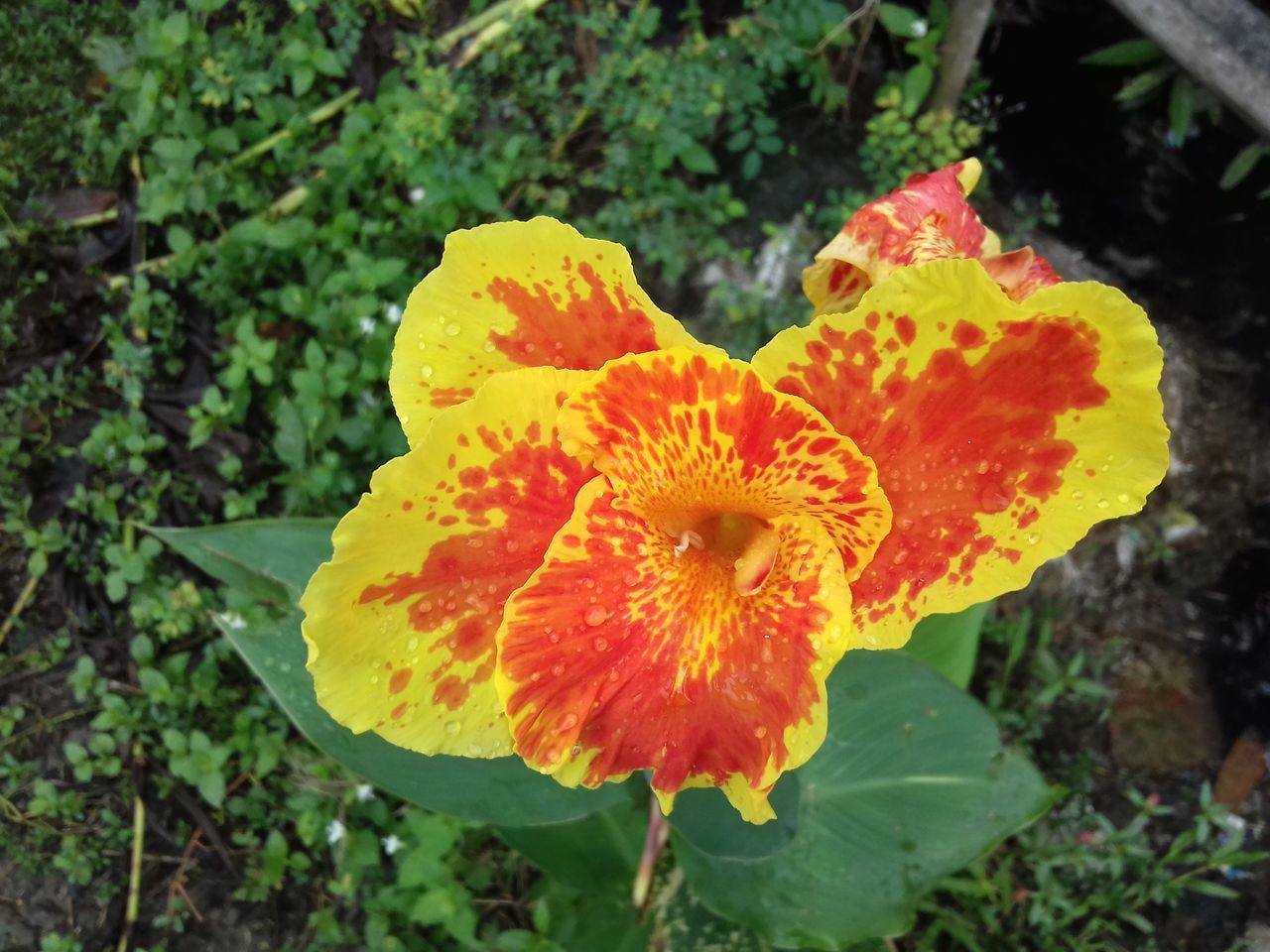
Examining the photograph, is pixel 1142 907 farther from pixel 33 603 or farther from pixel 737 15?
pixel 33 603

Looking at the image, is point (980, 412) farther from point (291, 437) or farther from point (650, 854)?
point (291, 437)

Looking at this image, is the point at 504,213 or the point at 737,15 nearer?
the point at 504,213

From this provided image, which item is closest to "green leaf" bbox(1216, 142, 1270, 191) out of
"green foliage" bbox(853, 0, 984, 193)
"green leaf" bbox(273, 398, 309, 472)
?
"green foliage" bbox(853, 0, 984, 193)

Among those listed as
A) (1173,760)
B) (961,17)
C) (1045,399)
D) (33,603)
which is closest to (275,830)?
(33,603)

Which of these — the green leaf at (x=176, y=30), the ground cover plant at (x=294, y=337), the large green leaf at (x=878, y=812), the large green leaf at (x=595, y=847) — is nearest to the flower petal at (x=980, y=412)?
the large green leaf at (x=878, y=812)

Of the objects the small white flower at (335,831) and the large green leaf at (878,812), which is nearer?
the large green leaf at (878,812)

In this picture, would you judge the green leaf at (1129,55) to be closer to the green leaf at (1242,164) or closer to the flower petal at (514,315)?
the green leaf at (1242,164)

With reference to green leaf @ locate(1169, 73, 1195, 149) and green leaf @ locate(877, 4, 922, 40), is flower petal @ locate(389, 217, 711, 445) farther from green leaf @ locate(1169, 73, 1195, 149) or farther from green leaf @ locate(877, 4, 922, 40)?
green leaf @ locate(1169, 73, 1195, 149)
